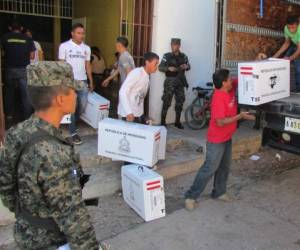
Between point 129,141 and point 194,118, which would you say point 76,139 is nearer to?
point 129,141

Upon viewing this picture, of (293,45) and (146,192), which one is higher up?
(293,45)

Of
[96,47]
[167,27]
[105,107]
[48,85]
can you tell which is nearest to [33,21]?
[96,47]

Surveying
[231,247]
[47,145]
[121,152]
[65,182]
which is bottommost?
[231,247]

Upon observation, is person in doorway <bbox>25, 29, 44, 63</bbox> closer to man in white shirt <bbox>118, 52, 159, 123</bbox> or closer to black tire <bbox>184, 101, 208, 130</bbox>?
man in white shirt <bbox>118, 52, 159, 123</bbox>

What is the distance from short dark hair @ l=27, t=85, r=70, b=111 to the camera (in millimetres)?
1772

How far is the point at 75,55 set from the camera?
581cm

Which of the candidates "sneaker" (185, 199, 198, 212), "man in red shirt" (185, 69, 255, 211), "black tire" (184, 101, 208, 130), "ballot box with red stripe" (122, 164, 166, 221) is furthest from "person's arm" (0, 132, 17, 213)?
"black tire" (184, 101, 208, 130)

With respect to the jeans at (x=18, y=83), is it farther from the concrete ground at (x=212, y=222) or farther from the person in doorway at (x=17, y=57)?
the concrete ground at (x=212, y=222)

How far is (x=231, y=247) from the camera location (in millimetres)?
3656

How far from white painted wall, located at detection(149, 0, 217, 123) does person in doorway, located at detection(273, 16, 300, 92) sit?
121 cm

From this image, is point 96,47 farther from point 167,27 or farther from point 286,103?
point 286,103

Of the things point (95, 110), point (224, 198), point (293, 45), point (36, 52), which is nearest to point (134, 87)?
point (95, 110)

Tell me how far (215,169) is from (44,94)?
9.32ft

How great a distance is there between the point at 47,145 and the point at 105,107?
419cm
